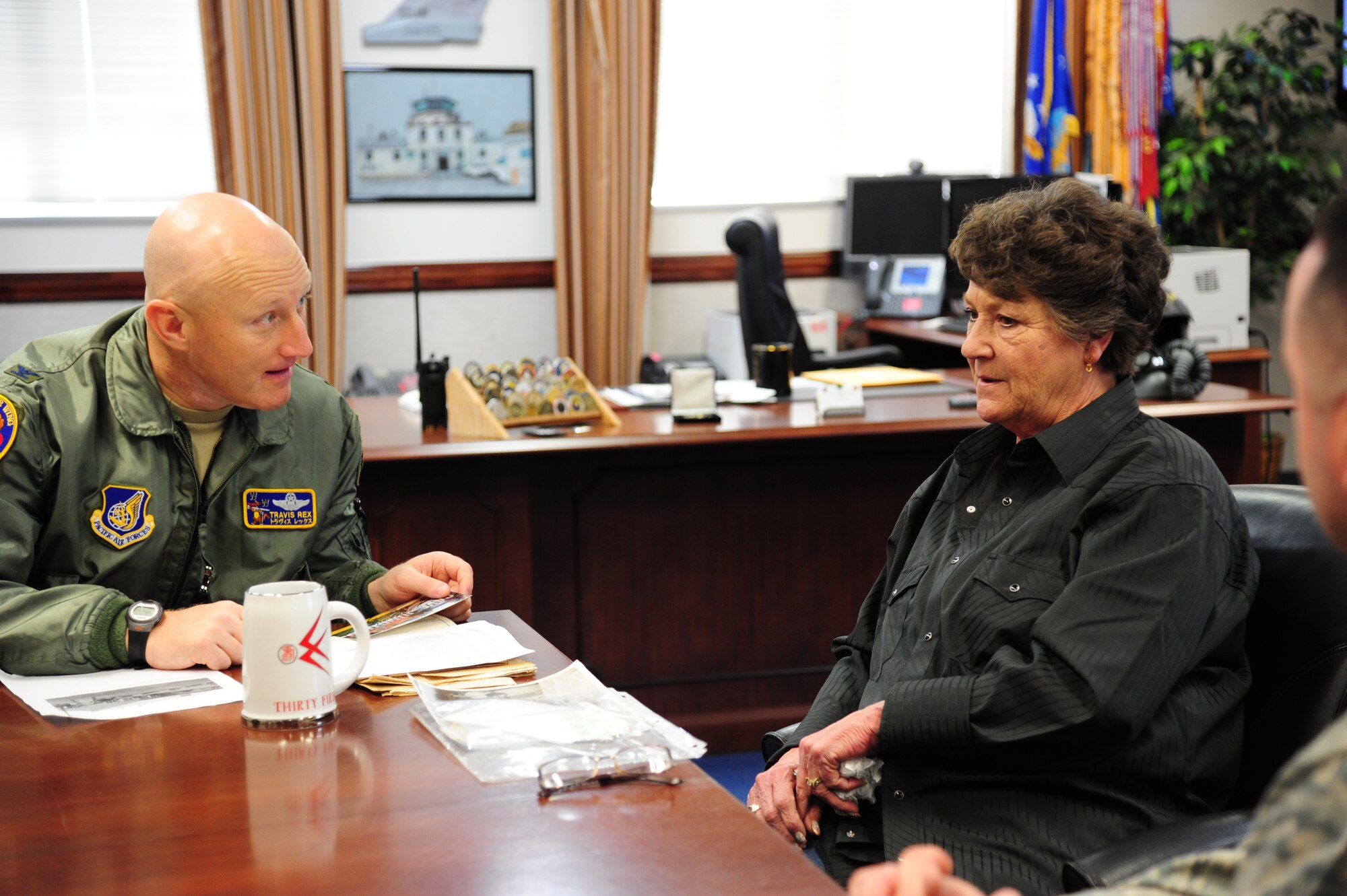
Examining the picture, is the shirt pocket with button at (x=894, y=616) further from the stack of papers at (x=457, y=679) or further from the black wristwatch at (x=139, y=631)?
the black wristwatch at (x=139, y=631)

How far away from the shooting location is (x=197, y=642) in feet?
4.97

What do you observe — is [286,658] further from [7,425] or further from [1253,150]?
[1253,150]

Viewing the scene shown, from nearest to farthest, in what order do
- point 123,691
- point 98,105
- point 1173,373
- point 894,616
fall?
point 123,691 → point 894,616 → point 1173,373 → point 98,105

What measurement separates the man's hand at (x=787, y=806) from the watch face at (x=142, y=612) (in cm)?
79

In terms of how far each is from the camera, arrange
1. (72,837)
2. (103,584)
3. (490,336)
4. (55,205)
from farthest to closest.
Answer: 1. (490,336)
2. (55,205)
3. (103,584)
4. (72,837)

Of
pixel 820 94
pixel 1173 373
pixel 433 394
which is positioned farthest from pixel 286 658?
pixel 820 94

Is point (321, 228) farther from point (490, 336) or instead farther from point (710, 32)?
point (710, 32)

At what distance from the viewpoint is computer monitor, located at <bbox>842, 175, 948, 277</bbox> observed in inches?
221

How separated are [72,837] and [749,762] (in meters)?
2.44

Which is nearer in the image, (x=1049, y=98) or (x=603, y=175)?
(x=603, y=175)

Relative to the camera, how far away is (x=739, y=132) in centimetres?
605

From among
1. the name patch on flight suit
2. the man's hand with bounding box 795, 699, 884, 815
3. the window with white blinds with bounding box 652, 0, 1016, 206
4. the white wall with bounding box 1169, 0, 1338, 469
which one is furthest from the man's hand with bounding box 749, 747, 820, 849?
the white wall with bounding box 1169, 0, 1338, 469

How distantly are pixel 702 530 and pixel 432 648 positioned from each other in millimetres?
1827

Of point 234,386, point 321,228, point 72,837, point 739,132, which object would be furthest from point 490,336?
point 72,837
